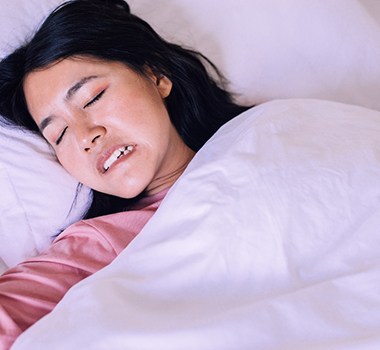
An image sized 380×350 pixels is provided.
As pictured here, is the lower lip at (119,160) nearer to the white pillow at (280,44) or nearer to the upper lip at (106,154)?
the upper lip at (106,154)

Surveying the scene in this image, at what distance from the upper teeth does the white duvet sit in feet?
0.65

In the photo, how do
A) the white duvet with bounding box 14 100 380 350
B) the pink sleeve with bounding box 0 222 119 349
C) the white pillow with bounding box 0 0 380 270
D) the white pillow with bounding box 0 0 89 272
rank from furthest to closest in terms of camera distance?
the white pillow with bounding box 0 0 380 270 → the white pillow with bounding box 0 0 89 272 → the pink sleeve with bounding box 0 222 119 349 → the white duvet with bounding box 14 100 380 350

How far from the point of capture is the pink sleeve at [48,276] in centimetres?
95

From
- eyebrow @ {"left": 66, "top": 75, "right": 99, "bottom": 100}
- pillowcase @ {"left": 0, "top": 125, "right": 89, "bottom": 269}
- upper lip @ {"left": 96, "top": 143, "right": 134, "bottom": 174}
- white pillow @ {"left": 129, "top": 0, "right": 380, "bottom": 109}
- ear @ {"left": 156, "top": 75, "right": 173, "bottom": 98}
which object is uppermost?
white pillow @ {"left": 129, "top": 0, "right": 380, "bottom": 109}

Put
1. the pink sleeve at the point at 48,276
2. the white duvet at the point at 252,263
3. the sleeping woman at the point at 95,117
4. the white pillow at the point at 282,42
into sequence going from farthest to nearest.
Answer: the white pillow at the point at 282,42 < the sleeping woman at the point at 95,117 < the pink sleeve at the point at 48,276 < the white duvet at the point at 252,263

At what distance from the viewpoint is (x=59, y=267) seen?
3.54 feet

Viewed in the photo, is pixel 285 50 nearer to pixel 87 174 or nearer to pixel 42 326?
pixel 87 174

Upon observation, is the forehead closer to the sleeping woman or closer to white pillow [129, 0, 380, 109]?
the sleeping woman

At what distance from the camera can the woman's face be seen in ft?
3.66

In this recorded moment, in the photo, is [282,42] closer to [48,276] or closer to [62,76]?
[62,76]

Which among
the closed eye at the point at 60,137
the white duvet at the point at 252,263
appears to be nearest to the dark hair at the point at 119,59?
the closed eye at the point at 60,137

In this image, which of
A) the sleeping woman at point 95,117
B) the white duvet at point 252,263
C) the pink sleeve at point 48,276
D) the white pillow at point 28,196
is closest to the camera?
the white duvet at point 252,263

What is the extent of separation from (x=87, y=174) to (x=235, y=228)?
0.42m

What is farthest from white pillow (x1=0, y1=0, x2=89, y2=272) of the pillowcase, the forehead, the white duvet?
the white duvet
